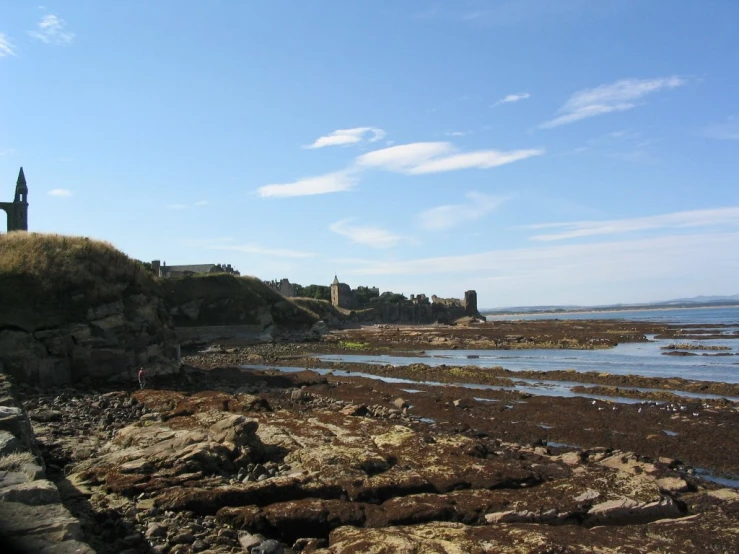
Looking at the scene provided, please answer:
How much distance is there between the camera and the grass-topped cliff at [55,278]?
2450 cm

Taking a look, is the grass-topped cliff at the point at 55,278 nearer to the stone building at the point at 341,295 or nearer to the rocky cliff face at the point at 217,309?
the rocky cliff face at the point at 217,309

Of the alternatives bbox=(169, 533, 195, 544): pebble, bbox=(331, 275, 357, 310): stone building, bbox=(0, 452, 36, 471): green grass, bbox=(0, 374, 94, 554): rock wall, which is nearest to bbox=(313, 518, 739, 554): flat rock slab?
bbox=(169, 533, 195, 544): pebble

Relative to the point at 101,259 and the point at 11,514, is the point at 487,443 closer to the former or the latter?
the point at 11,514

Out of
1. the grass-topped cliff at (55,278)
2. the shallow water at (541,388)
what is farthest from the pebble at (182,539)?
the grass-topped cliff at (55,278)

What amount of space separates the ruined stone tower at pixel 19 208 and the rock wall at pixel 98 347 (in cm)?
2526

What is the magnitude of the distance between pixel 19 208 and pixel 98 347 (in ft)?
98.9

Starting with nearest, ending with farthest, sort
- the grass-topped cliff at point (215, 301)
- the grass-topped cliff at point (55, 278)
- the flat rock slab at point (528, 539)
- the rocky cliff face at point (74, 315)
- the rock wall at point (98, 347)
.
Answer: the flat rock slab at point (528, 539)
the rock wall at point (98, 347)
the rocky cliff face at point (74, 315)
the grass-topped cliff at point (55, 278)
the grass-topped cliff at point (215, 301)

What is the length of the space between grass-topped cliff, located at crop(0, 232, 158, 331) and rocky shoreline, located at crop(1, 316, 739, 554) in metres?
→ 6.17

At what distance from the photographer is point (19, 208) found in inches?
1891

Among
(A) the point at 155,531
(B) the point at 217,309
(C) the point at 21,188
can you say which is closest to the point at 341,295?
(B) the point at 217,309

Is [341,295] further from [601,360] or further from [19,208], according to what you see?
[601,360]

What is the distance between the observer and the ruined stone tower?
47812 mm

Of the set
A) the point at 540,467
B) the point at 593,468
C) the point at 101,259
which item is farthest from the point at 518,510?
the point at 101,259

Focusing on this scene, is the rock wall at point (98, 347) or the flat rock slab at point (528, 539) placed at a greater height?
the rock wall at point (98, 347)
